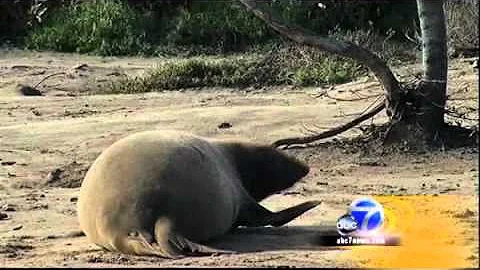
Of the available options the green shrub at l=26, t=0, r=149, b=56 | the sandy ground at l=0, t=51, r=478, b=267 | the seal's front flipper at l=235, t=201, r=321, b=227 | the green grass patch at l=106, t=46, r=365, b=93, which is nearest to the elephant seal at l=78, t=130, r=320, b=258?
the seal's front flipper at l=235, t=201, r=321, b=227

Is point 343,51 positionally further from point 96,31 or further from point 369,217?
point 96,31

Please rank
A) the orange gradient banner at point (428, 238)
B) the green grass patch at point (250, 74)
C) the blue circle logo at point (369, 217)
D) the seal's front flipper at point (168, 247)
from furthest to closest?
the green grass patch at point (250, 74), the seal's front flipper at point (168, 247), the blue circle logo at point (369, 217), the orange gradient banner at point (428, 238)

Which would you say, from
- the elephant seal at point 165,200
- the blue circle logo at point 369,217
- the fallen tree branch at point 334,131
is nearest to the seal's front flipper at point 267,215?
the elephant seal at point 165,200

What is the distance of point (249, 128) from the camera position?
10.8m

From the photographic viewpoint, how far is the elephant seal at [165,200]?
6.25 meters

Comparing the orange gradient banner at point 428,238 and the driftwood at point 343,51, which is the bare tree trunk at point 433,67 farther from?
the orange gradient banner at point 428,238

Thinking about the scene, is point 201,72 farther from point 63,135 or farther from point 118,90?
point 63,135

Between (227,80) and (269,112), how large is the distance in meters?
3.70

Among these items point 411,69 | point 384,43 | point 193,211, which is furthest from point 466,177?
point 384,43

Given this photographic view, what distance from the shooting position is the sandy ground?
612cm

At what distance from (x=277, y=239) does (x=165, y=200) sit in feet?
2.52

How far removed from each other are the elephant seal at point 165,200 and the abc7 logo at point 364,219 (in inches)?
41.4

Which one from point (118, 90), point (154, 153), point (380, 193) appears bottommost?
point (118, 90)

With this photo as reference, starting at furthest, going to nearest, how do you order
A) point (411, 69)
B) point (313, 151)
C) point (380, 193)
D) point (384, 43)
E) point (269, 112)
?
1. point (384, 43)
2. point (411, 69)
3. point (269, 112)
4. point (313, 151)
5. point (380, 193)
